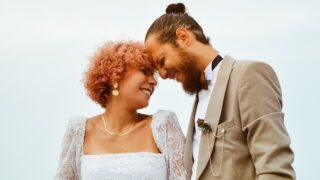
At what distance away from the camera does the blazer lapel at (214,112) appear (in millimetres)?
2635

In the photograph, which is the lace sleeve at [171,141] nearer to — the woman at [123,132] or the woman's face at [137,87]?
the woman at [123,132]

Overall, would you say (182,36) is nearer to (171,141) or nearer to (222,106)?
(222,106)

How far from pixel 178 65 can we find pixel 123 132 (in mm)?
698

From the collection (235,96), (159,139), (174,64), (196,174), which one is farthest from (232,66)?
(159,139)

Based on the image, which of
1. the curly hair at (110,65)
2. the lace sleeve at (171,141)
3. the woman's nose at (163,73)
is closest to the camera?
the woman's nose at (163,73)

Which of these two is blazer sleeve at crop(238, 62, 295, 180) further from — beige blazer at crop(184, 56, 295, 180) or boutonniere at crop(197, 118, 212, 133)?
boutonniere at crop(197, 118, 212, 133)

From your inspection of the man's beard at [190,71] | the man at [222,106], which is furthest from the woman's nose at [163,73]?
the man's beard at [190,71]

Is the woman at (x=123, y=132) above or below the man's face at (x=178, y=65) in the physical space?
below

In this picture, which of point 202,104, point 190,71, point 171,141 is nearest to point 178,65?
point 190,71

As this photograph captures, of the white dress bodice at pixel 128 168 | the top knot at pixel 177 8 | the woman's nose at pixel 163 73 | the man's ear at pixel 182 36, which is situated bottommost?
the white dress bodice at pixel 128 168

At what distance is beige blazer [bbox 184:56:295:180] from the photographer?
2393mm

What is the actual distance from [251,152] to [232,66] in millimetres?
484

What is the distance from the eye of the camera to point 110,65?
11.0 feet

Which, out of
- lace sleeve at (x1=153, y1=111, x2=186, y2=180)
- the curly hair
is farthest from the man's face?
lace sleeve at (x1=153, y1=111, x2=186, y2=180)
